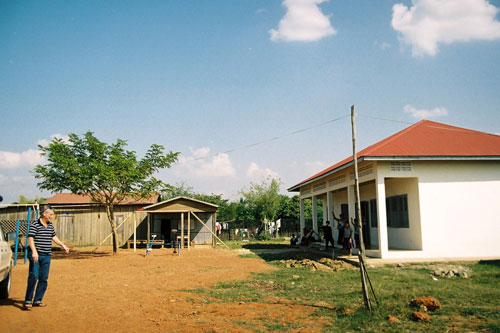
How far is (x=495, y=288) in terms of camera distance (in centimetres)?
816

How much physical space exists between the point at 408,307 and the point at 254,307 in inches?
109

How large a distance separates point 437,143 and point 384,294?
8037 millimetres

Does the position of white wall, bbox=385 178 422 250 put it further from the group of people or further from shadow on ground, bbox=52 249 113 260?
shadow on ground, bbox=52 249 113 260

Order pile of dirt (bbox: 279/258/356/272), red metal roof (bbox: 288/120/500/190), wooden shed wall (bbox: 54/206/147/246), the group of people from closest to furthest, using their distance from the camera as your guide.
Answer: pile of dirt (bbox: 279/258/356/272) < red metal roof (bbox: 288/120/500/190) < the group of people < wooden shed wall (bbox: 54/206/147/246)

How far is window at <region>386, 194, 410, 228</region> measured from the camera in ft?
45.2

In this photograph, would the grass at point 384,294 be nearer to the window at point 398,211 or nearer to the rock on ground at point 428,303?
the rock on ground at point 428,303

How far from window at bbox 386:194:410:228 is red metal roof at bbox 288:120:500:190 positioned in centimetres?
199

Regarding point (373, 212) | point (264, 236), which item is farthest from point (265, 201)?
point (373, 212)

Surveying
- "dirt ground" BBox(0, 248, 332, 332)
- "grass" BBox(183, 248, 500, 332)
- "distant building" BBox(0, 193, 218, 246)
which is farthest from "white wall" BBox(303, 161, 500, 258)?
"distant building" BBox(0, 193, 218, 246)

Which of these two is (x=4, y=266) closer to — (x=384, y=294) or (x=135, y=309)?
(x=135, y=309)

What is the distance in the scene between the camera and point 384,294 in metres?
7.72

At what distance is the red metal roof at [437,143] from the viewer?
12398mm

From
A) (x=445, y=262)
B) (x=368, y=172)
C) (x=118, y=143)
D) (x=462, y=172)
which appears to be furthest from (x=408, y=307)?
(x=118, y=143)

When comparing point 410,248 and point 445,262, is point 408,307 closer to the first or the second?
point 445,262
